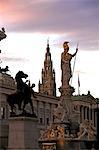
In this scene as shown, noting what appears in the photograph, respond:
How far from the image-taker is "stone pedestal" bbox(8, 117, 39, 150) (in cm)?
3606

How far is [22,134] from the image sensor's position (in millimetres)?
36094

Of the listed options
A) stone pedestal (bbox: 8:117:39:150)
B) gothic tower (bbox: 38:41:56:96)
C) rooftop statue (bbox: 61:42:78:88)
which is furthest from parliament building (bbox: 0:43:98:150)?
rooftop statue (bbox: 61:42:78:88)

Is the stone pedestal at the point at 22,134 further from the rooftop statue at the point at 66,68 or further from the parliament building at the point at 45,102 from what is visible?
the rooftop statue at the point at 66,68

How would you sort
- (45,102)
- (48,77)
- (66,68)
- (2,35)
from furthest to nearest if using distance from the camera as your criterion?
(48,77) → (45,102) → (2,35) → (66,68)

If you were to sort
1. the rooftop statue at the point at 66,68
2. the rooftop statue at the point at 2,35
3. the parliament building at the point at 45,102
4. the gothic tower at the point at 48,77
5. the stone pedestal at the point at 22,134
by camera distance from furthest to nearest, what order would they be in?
A: the gothic tower at the point at 48,77, the parliament building at the point at 45,102, the rooftop statue at the point at 2,35, the rooftop statue at the point at 66,68, the stone pedestal at the point at 22,134

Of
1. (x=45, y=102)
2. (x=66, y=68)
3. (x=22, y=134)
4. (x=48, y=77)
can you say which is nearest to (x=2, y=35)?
(x=66, y=68)

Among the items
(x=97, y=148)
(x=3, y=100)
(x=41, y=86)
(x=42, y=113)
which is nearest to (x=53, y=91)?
(x=41, y=86)

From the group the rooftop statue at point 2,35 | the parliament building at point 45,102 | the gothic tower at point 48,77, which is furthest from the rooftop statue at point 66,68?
the gothic tower at point 48,77

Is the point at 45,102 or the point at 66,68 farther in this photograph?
the point at 45,102

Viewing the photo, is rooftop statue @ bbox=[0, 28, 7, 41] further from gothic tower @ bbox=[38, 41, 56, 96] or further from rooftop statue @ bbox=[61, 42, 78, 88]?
gothic tower @ bbox=[38, 41, 56, 96]

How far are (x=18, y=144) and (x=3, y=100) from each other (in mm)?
69741

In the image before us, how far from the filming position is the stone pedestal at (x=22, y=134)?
36.1m

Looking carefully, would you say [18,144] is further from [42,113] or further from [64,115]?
[42,113]

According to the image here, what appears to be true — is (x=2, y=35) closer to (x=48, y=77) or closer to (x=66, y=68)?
(x=66, y=68)
